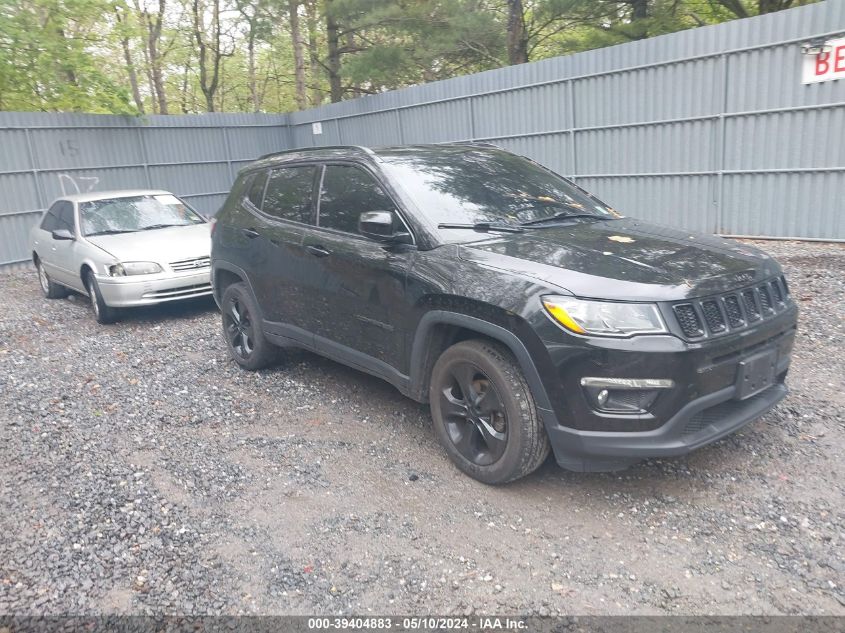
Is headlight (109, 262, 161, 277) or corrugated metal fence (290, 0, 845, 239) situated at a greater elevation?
corrugated metal fence (290, 0, 845, 239)

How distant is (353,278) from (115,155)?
12989mm

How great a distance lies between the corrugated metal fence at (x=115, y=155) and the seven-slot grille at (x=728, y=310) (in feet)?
45.0

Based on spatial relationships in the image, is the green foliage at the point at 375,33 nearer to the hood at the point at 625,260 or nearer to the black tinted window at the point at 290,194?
the black tinted window at the point at 290,194

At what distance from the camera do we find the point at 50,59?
50.3ft

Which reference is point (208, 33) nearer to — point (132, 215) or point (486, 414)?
point (132, 215)

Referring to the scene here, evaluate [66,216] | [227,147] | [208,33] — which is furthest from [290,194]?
[208,33]

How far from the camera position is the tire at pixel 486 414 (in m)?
3.29

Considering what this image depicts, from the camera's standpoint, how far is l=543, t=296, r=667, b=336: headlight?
298cm

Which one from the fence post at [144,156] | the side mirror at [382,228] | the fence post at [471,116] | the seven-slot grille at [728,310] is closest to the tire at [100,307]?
the side mirror at [382,228]

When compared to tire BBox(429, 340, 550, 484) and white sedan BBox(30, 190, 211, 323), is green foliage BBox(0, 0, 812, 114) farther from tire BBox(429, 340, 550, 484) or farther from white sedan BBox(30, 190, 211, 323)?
tire BBox(429, 340, 550, 484)

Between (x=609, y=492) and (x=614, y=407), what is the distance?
0.69 metres

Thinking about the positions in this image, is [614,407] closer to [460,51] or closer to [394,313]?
[394,313]

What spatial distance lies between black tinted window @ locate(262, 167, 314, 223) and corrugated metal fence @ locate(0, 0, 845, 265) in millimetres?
7142

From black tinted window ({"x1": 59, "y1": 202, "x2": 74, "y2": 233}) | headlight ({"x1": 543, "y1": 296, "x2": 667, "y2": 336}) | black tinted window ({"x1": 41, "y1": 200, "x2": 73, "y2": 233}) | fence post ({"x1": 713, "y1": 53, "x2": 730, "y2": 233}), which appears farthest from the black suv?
fence post ({"x1": 713, "y1": 53, "x2": 730, "y2": 233})
